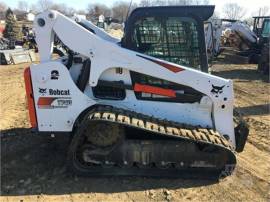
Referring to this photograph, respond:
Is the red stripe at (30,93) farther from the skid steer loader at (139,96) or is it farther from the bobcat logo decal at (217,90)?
the bobcat logo decal at (217,90)

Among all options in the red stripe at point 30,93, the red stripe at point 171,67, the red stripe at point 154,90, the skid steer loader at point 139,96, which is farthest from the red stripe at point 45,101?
the red stripe at point 171,67

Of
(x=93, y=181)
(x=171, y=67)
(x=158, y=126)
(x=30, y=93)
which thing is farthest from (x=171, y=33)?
(x=93, y=181)

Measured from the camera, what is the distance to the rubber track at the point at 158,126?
5.06 m

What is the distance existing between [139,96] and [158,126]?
23.8 inches

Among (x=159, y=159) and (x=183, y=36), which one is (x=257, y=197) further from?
(x=183, y=36)

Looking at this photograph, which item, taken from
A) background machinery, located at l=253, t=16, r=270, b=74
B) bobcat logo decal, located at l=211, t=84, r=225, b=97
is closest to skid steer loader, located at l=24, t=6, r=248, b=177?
bobcat logo decal, located at l=211, t=84, r=225, b=97

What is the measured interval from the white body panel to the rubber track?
8.0 inches

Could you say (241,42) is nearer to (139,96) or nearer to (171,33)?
(171,33)

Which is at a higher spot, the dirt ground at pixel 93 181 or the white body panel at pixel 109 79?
→ the white body panel at pixel 109 79

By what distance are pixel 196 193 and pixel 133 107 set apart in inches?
58.0

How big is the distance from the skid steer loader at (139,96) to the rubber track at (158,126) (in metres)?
0.02

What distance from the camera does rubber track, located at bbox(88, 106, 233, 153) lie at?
5059mm

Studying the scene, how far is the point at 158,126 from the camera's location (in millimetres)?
5176

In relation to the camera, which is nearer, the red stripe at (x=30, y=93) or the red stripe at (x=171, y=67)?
the red stripe at (x=171, y=67)
